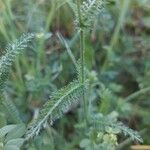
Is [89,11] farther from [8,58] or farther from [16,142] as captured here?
[16,142]

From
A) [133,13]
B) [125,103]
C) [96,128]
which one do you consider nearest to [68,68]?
[125,103]

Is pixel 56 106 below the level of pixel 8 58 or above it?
below

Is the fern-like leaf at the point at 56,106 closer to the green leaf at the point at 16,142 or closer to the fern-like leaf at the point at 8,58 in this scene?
the green leaf at the point at 16,142

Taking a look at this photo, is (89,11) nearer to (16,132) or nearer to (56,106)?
(56,106)

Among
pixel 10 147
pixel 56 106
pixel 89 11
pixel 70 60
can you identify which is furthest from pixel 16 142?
pixel 70 60

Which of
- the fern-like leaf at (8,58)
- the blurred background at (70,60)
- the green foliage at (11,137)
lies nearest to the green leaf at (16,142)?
the green foliage at (11,137)

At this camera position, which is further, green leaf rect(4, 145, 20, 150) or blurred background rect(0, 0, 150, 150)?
blurred background rect(0, 0, 150, 150)

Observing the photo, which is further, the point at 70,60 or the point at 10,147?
the point at 70,60

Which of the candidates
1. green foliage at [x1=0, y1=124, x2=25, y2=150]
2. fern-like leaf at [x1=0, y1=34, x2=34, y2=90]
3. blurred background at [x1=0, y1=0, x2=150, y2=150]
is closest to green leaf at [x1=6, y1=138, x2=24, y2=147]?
green foliage at [x1=0, y1=124, x2=25, y2=150]

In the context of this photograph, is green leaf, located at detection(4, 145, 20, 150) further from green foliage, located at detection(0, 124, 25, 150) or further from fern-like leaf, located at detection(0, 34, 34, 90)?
fern-like leaf, located at detection(0, 34, 34, 90)
